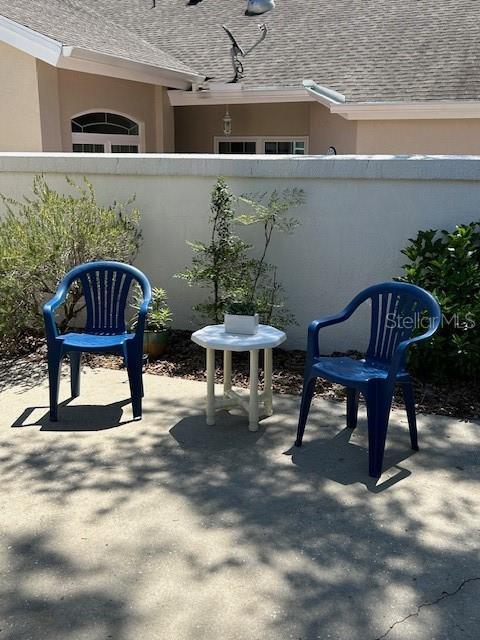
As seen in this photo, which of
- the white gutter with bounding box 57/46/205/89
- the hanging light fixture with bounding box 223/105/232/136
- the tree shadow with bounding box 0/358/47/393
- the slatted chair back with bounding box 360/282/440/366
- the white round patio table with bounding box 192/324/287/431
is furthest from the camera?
the hanging light fixture with bounding box 223/105/232/136

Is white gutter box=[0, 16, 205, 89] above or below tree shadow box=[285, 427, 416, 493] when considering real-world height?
above

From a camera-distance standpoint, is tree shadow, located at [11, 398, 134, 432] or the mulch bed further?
the mulch bed

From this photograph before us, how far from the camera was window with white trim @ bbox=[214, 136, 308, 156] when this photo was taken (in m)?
13.2

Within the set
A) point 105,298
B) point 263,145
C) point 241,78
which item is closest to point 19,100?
point 241,78

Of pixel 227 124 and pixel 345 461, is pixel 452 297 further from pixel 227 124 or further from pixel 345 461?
pixel 227 124

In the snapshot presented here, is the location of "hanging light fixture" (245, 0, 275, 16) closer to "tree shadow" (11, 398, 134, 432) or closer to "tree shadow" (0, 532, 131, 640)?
"tree shadow" (11, 398, 134, 432)

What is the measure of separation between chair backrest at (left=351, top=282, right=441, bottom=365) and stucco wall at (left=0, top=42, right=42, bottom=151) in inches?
268

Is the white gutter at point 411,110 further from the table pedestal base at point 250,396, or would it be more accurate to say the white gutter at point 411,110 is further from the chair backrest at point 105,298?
the table pedestal base at point 250,396

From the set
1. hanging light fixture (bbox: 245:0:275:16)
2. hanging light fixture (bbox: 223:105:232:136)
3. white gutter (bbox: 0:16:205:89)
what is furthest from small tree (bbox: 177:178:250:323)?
hanging light fixture (bbox: 245:0:275:16)

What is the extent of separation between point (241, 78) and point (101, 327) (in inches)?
298

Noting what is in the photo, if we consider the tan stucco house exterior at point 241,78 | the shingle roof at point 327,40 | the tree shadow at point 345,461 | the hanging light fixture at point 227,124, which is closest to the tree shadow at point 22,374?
the tree shadow at point 345,461

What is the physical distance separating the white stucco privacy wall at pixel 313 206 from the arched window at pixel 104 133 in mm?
3951

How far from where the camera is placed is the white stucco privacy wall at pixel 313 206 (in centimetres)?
611

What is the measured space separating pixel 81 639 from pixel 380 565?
1427mm
